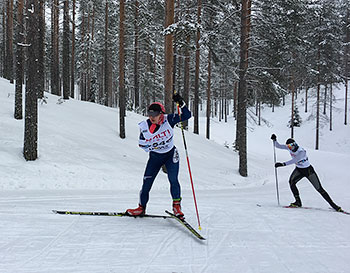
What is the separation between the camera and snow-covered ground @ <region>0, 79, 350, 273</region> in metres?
3.52

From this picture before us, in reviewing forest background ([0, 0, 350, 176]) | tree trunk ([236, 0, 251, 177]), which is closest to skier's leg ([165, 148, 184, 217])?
forest background ([0, 0, 350, 176])

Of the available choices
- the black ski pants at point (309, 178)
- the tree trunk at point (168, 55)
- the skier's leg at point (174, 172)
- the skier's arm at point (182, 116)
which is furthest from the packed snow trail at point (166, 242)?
the tree trunk at point (168, 55)

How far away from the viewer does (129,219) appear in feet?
17.0

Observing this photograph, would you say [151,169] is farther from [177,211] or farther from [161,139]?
[177,211]

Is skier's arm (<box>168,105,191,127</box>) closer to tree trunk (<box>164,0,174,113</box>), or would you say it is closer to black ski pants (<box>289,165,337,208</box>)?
black ski pants (<box>289,165,337,208</box>)

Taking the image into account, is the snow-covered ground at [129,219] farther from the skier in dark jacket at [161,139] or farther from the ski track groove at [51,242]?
the skier in dark jacket at [161,139]

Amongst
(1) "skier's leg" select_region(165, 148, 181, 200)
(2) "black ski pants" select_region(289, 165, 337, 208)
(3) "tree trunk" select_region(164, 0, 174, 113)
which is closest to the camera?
(1) "skier's leg" select_region(165, 148, 181, 200)

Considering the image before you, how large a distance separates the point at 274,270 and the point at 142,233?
6.88ft

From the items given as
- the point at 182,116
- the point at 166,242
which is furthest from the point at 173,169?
the point at 166,242

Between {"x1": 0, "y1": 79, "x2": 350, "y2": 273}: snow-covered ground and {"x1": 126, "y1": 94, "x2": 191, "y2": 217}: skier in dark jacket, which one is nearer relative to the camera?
{"x1": 0, "y1": 79, "x2": 350, "y2": 273}: snow-covered ground

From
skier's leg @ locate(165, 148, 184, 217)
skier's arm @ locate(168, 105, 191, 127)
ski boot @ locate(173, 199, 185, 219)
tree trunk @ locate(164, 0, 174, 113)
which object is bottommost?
ski boot @ locate(173, 199, 185, 219)

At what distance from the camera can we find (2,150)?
895 centimetres

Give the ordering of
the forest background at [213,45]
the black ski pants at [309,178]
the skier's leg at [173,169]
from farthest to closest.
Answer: the forest background at [213,45], the black ski pants at [309,178], the skier's leg at [173,169]

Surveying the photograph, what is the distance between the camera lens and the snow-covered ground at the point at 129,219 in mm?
3518
